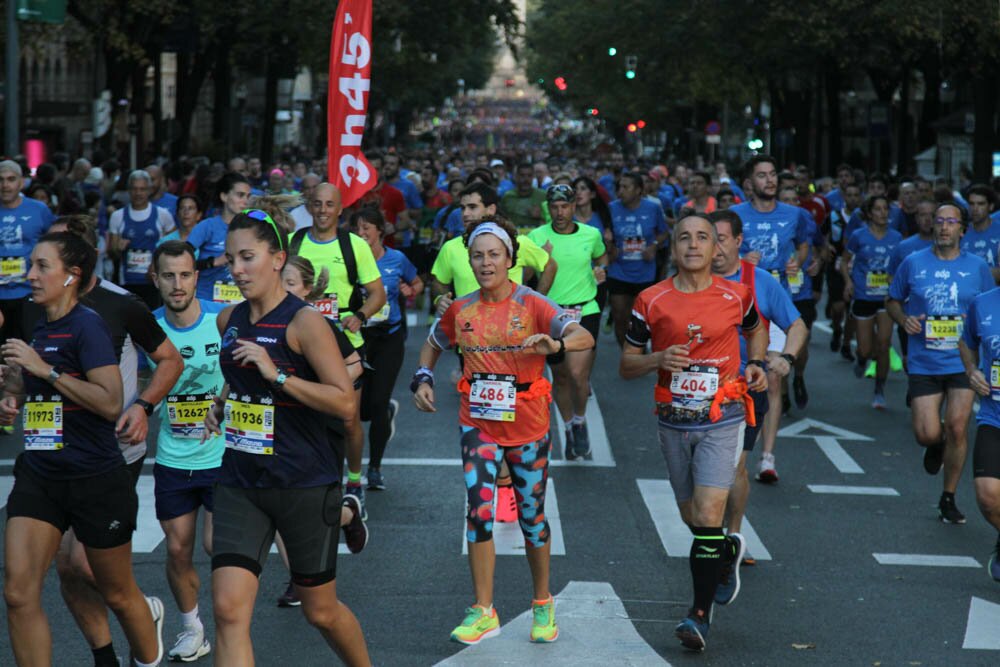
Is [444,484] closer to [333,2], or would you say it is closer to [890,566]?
[890,566]

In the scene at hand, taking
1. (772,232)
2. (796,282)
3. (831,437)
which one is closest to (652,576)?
(772,232)

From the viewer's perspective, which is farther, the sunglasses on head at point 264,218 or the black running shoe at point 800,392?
the black running shoe at point 800,392

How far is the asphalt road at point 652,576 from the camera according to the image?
733 centimetres

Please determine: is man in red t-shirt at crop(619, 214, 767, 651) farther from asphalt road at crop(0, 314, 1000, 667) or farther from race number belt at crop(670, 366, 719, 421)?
asphalt road at crop(0, 314, 1000, 667)

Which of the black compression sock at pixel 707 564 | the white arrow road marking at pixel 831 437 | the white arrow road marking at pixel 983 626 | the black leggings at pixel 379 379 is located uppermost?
the black leggings at pixel 379 379

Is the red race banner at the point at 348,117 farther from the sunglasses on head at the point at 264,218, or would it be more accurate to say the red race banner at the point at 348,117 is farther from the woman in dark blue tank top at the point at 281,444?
the woman in dark blue tank top at the point at 281,444

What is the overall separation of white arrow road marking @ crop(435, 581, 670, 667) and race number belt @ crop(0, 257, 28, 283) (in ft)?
20.4

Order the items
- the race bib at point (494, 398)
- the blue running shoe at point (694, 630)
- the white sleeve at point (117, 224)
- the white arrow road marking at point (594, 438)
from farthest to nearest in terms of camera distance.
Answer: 1. the white sleeve at point (117, 224)
2. the white arrow road marking at point (594, 438)
3. the race bib at point (494, 398)
4. the blue running shoe at point (694, 630)

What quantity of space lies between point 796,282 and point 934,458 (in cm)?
305

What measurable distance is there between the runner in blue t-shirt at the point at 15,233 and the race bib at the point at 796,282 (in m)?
5.50

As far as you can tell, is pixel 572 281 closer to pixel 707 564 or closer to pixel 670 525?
pixel 670 525

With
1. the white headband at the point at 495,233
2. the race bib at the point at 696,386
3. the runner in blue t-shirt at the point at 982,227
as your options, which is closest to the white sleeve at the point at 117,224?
the runner in blue t-shirt at the point at 982,227

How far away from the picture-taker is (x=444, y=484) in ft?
36.9

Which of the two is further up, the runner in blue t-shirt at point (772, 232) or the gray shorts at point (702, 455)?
the runner in blue t-shirt at point (772, 232)
